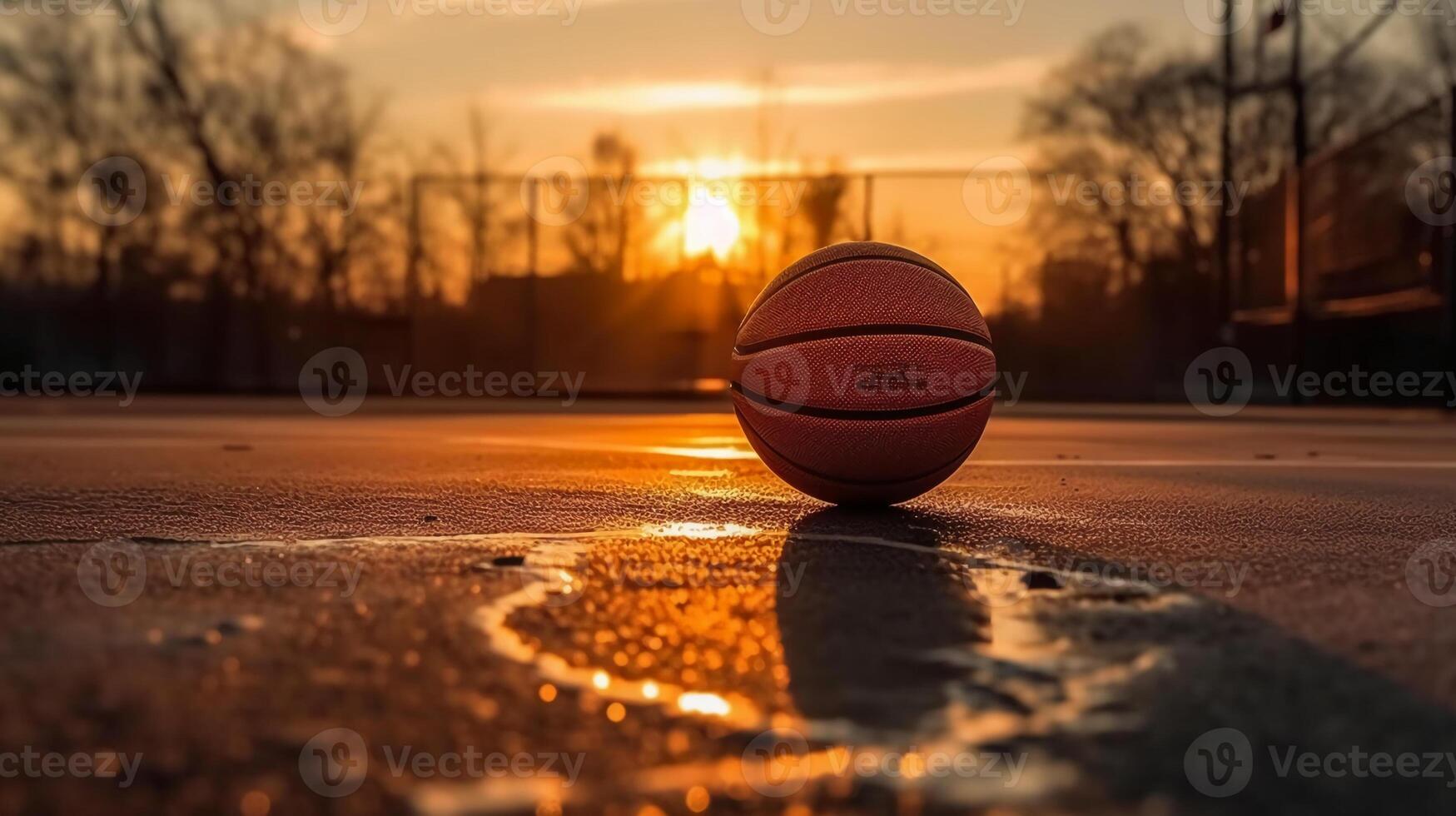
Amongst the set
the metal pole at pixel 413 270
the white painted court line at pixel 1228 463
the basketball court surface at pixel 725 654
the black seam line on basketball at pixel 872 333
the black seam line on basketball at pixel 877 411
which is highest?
the metal pole at pixel 413 270

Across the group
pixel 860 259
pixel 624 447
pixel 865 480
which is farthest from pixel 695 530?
pixel 624 447

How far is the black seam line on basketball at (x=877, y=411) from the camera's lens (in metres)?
4.23

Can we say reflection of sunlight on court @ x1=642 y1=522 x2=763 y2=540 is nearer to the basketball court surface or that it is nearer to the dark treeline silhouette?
the basketball court surface

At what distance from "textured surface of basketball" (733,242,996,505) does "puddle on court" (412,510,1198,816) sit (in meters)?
0.83

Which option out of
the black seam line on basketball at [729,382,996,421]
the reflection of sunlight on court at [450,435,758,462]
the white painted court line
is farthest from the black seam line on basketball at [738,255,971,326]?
the reflection of sunlight on court at [450,435,758,462]

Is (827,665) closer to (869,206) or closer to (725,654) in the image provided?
(725,654)

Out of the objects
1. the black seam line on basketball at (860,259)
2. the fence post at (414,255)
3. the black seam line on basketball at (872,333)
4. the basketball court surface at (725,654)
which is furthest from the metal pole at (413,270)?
the black seam line on basketball at (872,333)

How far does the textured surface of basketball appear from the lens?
13.9 feet

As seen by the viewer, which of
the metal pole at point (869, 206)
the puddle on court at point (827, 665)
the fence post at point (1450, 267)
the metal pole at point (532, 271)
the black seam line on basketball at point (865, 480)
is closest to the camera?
the puddle on court at point (827, 665)

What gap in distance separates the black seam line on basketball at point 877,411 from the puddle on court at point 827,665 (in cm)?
81

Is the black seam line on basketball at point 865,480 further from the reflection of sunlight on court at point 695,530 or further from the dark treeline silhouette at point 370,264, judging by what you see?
the dark treeline silhouette at point 370,264

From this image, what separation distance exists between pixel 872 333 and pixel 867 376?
0.15m

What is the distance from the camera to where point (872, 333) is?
14.0 feet

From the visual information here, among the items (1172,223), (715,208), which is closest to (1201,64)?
(1172,223)
